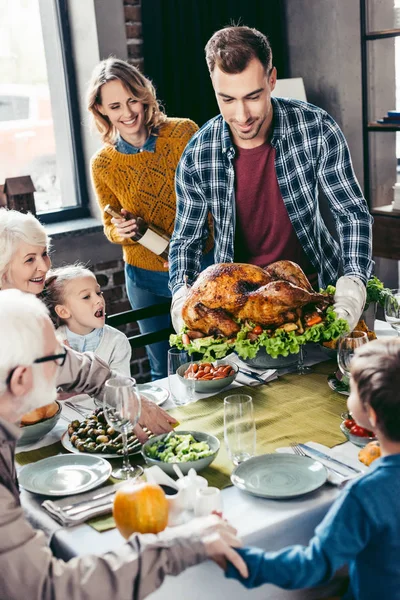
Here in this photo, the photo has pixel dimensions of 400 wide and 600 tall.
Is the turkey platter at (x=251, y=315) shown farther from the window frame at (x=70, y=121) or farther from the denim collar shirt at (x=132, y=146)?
the window frame at (x=70, y=121)

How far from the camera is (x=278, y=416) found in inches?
73.9

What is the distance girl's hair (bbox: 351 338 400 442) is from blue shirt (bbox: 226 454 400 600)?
0.20 feet

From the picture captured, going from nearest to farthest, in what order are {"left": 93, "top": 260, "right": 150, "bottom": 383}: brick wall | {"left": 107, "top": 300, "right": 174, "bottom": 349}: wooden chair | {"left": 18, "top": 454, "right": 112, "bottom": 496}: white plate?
{"left": 18, "top": 454, "right": 112, "bottom": 496}: white plate < {"left": 107, "top": 300, "right": 174, "bottom": 349}: wooden chair < {"left": 93, "top": 260, "right": 150, "bottom": 383}: brick wall

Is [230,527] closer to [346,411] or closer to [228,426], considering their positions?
[228,426]

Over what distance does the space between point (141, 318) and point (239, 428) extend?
1.31m

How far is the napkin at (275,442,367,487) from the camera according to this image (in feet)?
5.07

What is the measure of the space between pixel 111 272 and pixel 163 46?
119 centimetres

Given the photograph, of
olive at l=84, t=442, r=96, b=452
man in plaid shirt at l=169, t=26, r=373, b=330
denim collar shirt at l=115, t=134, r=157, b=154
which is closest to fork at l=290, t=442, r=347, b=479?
olive at l=84, t=442, r=96, b=452

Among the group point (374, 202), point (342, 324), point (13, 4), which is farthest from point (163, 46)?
point (342, 324)

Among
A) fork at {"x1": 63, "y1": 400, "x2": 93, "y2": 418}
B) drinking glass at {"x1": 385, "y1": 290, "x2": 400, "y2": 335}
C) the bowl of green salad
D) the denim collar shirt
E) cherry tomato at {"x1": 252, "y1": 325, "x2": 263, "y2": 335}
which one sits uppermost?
the denim collar shirt

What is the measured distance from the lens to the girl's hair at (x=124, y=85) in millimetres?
2975

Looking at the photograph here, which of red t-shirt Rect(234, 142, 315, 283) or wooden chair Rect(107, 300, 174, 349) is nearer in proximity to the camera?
red t-shirt Rect(234, 142, 315, 283)

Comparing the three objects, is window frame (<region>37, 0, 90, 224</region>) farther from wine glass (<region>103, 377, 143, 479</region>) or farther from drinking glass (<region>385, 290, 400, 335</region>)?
wine glass (<region>103, 377, 143, 479</region>)

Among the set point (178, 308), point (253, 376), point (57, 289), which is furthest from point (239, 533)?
point (57, 289)
